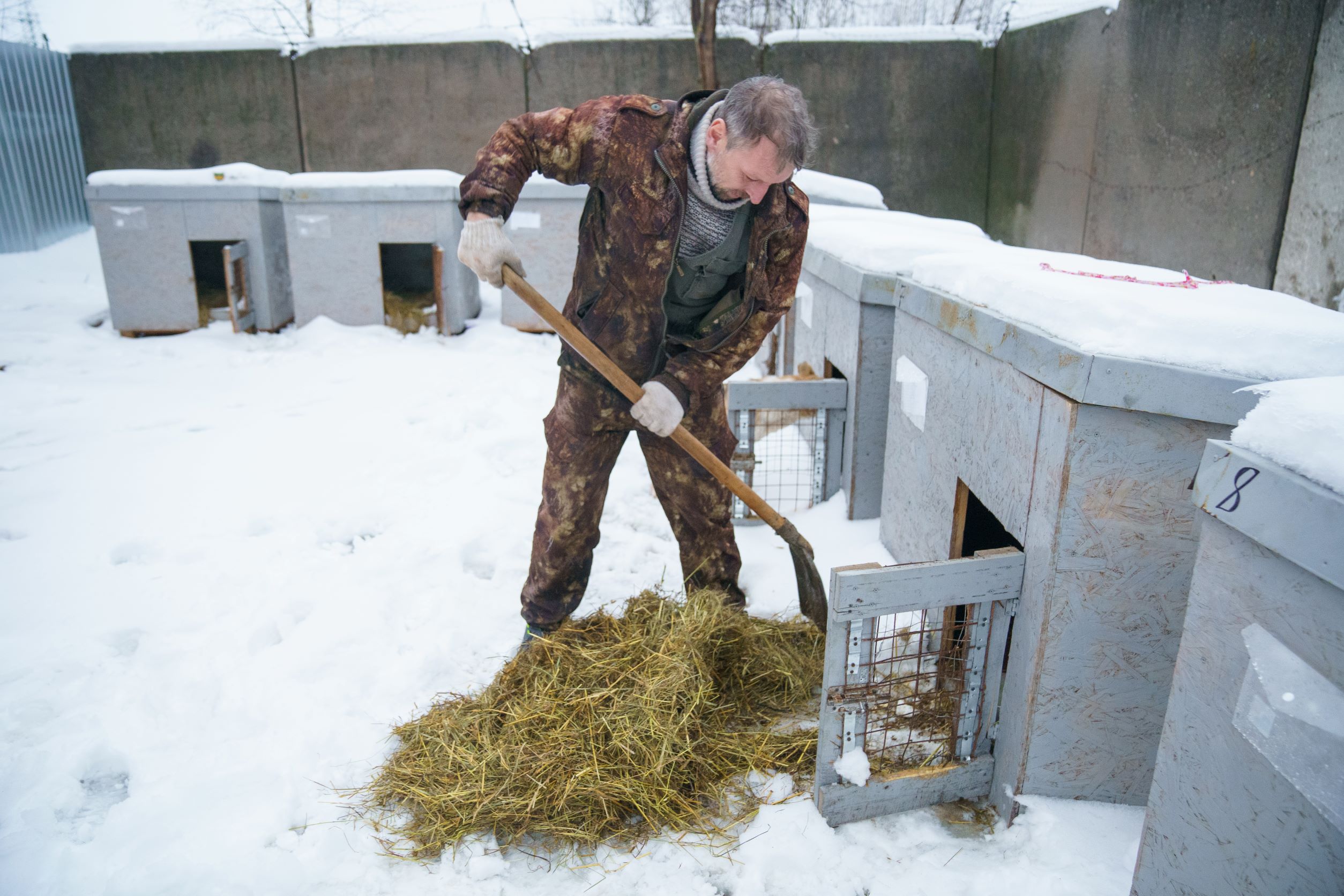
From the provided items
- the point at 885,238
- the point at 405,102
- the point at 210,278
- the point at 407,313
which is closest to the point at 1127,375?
the point at 885,238

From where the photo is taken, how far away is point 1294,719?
1.26m

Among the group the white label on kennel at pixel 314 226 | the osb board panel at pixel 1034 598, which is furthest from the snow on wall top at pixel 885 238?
the white label on kennel at pixel 314 226

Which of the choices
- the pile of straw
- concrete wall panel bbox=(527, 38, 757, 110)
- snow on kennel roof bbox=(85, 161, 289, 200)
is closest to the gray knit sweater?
the pile of straw

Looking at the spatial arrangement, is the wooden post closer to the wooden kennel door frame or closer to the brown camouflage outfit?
the wooden kennel door frame

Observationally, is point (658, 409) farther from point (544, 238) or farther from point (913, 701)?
point (544, 238)

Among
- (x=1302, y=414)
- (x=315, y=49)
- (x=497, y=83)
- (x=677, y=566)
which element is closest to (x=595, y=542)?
(x=677, y=566)

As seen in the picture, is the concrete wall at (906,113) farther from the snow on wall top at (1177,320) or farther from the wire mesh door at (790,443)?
the snow on wall top at (1177,320)

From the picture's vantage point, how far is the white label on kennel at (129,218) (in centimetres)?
722

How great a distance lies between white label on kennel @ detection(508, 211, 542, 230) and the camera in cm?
738

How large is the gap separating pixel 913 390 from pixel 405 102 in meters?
9.51

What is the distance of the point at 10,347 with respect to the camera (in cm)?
668

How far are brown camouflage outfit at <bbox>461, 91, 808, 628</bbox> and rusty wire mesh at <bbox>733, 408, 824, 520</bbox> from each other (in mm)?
763

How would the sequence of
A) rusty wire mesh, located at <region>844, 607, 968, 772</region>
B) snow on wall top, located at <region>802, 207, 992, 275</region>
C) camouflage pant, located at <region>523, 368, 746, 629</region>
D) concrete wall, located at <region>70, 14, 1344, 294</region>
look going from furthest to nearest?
concrete wall, located at <region>70, 14, 1344, 294</region> → snow on wall top, located at <region>802, 207, 992, 275</region> → camouflage pant, located at <region>523, 368, 746, 629</region> → rusty wire mesh, located at <region>844, 607, 968, 772</region>

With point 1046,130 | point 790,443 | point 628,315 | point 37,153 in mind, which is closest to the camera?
point 628,315
